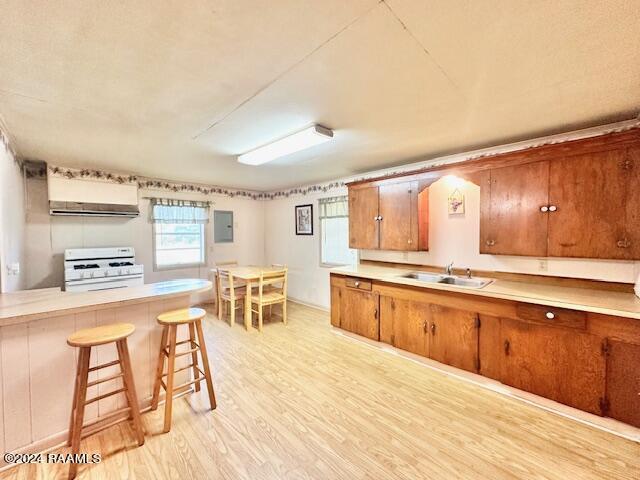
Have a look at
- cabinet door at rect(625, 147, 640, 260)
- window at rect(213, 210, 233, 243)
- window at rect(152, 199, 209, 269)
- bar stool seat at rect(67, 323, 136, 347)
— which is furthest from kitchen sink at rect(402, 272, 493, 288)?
window at rect(152, 199, 209, 269)

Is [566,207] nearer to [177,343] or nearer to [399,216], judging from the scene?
[399,216]

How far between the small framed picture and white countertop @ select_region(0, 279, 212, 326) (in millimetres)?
2790

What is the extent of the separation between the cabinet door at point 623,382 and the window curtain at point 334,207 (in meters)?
3.17

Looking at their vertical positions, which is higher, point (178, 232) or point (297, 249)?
point (178, 232)

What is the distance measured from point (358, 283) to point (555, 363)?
1888 millimetres

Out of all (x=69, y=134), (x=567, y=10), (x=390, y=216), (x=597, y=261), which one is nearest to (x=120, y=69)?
(x=69, y=134)

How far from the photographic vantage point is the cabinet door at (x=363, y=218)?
356 centimetres

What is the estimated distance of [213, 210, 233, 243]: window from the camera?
5.22 metres

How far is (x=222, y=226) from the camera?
5316 mm

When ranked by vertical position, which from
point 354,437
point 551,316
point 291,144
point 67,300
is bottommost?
point 354,437

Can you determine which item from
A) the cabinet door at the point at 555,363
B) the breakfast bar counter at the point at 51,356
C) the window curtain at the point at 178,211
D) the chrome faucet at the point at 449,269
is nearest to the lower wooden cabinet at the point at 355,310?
the chrome faucet at the point at 449,269

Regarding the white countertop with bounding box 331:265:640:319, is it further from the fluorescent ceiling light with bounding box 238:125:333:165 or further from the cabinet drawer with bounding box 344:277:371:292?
the fluorescent ceiling light with bounding box 238:125:333:165

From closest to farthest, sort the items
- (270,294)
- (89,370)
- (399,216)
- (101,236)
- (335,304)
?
(89,370) → (399,216) → (335,304) → (101,236) → (270,294)

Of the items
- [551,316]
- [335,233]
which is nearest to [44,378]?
[551,316]
